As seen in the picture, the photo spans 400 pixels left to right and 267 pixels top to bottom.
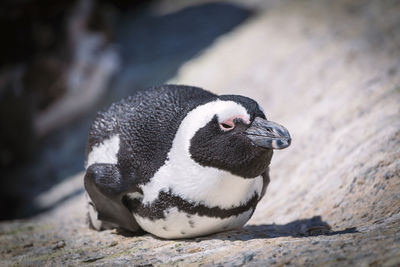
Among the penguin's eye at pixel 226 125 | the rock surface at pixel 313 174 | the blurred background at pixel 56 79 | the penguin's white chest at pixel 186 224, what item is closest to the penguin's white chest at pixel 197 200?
the penguin's white chest at pixel 186 224

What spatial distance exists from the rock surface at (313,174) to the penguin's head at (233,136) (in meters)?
0.44

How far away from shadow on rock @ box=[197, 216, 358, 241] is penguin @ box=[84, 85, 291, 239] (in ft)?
0.24

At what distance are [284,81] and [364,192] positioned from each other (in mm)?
3068

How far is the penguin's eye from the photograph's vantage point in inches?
97.6

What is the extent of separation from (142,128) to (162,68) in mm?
5561

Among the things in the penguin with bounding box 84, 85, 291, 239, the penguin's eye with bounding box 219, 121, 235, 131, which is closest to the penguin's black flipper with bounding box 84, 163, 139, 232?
the penguin with bounding box 84, 85, 291, 239

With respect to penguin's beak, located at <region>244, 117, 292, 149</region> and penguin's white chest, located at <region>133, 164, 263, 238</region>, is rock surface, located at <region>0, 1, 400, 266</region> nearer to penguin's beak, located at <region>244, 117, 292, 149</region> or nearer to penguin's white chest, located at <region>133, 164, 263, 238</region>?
penguin's white chest, located at <region>133, 164, 263, 238</region>

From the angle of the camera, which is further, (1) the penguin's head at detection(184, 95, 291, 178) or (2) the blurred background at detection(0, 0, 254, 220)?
(2) the blurred background at detection(0, 0, 254, 220)

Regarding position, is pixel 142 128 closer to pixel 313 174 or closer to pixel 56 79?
pixel 313 174

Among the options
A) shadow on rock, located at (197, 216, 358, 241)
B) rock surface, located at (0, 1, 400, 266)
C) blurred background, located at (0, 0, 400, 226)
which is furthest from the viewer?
blurred background, located at (0, 0, 400, 226)

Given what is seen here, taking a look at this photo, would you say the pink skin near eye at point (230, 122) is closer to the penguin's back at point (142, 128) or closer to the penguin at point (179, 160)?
the penguin at point (179, 160)

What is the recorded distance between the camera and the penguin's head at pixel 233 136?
7.95ft

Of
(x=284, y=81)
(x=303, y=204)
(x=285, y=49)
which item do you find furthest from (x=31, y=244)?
(x=285, y=49)

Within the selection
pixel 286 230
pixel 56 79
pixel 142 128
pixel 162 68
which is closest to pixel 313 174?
pixel 286 230
